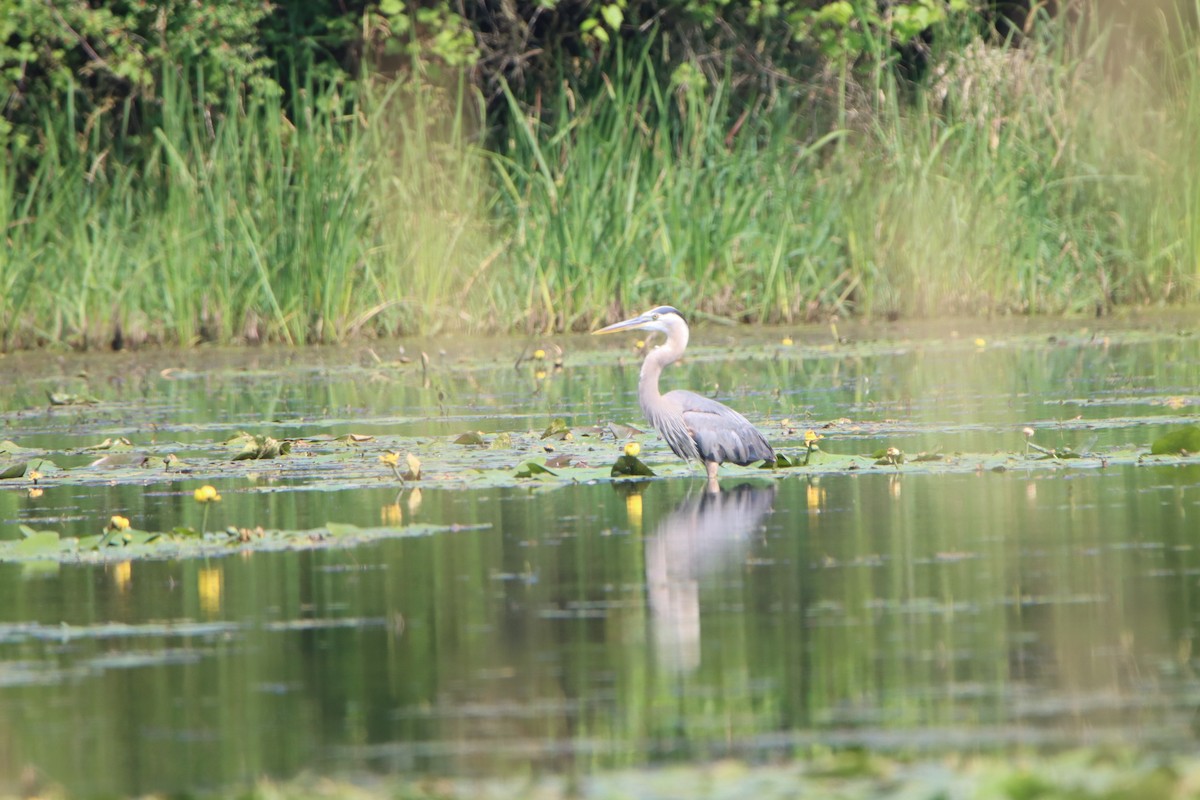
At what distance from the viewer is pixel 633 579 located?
16.6 ft

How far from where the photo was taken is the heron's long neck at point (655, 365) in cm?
764

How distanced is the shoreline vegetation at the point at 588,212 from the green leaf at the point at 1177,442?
272 inches

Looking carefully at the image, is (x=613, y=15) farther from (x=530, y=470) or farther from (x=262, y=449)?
(x=530, y=470)

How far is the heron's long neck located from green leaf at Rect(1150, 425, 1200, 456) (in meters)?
1.90

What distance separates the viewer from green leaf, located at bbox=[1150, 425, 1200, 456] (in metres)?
6.93

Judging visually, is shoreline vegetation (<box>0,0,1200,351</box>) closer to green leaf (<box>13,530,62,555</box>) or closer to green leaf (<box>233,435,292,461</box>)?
green leaf (<box>233,435,292,461</box>)

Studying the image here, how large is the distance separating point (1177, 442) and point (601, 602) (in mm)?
3046

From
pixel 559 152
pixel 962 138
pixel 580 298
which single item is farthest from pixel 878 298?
pixel 559 152

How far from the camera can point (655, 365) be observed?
792cm

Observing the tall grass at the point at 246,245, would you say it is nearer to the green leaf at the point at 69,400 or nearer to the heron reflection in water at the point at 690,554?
the green leaf at the point at 69,400

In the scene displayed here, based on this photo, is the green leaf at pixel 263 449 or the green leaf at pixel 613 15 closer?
the green leaf at pixel 263 449

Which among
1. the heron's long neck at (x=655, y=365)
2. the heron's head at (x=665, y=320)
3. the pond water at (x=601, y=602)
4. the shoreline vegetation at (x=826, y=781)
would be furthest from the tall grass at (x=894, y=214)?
the shoreline vegetation at (x=826, y=781)

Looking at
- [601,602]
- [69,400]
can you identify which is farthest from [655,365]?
[69,400]

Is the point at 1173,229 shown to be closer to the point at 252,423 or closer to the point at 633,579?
the point at 252,423
